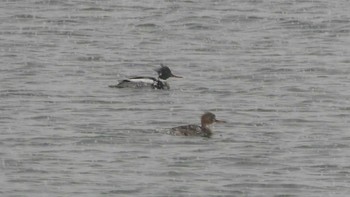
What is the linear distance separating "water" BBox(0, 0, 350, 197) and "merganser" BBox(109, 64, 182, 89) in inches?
6.9

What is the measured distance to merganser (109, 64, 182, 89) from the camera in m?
30.0

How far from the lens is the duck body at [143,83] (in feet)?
98.2

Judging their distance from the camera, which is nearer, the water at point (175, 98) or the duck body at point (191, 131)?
the water at point (175, 98)

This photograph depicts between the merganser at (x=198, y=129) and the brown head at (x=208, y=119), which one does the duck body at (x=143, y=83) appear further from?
the merganser at (x=198, y=129)

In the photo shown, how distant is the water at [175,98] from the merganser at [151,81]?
6.9 inches

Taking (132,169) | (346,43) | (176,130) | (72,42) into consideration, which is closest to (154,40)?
(72,42)

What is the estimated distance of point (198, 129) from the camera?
2447cm

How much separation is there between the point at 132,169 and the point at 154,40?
1665 centimetres

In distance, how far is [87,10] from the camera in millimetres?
44062

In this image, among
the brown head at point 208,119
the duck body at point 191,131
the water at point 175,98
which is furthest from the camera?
the brown head at point 208,119

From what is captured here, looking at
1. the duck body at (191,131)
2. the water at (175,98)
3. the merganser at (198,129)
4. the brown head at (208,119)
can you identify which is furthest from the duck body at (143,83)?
the duck body at (191,131)

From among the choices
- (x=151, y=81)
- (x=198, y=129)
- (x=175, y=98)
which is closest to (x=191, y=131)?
(x=198, y=129)

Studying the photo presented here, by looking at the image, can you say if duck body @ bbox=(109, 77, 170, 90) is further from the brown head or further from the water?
the brown head

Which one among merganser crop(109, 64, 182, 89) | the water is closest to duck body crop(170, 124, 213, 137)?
the water
